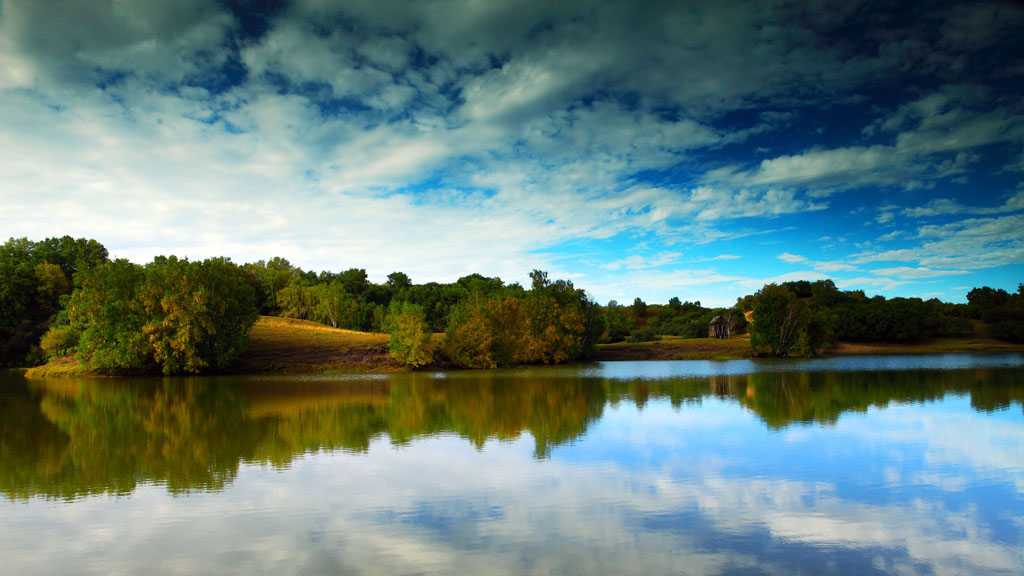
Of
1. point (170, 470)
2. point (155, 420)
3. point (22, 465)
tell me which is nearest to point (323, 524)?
point (170, 470)

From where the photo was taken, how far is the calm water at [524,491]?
7.03 metres

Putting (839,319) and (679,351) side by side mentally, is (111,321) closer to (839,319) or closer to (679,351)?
(679,351)

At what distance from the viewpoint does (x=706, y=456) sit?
1253 centimetres

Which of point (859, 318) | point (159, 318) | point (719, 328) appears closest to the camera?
point (159, 318)

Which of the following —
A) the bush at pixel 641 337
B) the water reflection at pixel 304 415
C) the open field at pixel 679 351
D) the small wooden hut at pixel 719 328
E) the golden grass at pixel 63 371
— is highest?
the small wooden hut at pixel 719 328

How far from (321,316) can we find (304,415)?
6690 centimetres

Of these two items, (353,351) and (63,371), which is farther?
(353,351)

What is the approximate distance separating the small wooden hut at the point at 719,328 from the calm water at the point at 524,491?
76694 mm

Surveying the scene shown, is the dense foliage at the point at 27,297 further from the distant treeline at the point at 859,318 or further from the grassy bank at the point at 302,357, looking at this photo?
the distant treeline at the point at 859,318

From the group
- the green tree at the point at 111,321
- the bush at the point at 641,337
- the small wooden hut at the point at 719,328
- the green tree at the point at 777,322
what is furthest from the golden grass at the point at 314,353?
the small wooden hut at the point at 719,328

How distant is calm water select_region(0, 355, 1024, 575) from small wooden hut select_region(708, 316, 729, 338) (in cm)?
7669

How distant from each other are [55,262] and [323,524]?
88463 mm

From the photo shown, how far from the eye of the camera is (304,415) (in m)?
20.1

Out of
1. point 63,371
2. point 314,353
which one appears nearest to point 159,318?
point 63,371
